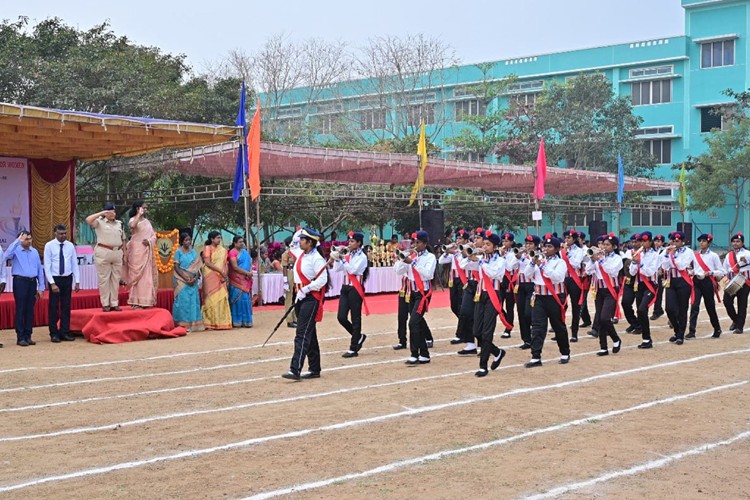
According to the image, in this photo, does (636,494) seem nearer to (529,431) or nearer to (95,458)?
(529,431)

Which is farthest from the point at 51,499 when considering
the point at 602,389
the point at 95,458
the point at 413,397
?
the point at 602,389

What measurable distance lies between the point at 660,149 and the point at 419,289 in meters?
31.8

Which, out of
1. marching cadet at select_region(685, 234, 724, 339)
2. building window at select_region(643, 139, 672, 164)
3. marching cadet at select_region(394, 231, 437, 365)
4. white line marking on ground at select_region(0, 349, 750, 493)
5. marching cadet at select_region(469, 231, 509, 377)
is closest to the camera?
white line marking on ground at select_region(0, 349, 750, 493)

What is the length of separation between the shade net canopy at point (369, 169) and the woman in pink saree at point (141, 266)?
3551 millimetres

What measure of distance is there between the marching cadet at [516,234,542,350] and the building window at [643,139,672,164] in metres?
29.0

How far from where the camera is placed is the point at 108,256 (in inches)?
561

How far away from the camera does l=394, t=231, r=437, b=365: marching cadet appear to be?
1096 centimetres

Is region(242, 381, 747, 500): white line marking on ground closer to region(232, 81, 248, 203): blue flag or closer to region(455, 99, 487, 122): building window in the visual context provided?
region(232, 81, 248, 203): blue flag

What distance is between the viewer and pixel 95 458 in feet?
21.2

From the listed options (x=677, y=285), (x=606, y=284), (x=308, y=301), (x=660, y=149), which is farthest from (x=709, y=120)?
(x=308, y=301)

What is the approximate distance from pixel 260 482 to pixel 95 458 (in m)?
1.39

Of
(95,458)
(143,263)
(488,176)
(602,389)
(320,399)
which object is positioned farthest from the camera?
(488,176)

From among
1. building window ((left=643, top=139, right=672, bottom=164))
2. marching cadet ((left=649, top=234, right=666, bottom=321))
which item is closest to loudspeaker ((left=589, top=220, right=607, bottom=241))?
building window ((left=643, top=139, right=672, bottom=164))

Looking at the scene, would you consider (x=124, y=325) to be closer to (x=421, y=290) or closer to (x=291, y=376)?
(x=291, y=376)
